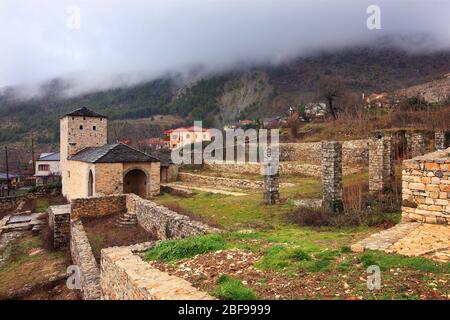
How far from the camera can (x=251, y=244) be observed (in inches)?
252

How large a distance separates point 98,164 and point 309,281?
18589mm

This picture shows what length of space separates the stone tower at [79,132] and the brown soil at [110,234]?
566 inches

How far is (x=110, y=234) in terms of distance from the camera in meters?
12.6

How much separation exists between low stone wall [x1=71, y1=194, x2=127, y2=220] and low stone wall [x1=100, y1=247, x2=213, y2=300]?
30.8 ft

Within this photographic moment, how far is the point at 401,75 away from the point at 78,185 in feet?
233

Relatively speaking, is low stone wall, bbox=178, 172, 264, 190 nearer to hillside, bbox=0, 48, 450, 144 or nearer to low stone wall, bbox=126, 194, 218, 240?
low stone wall, bbox=126, 194, 218, 240

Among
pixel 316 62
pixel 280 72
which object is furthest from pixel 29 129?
pixel 316 62

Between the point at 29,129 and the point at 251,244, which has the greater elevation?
the point at 29,129

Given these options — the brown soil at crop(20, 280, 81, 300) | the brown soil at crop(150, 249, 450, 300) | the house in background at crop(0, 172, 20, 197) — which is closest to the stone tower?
the house in background at crop(0, 172, 20, 197)

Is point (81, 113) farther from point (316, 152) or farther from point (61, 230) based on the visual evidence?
point (316, 152)

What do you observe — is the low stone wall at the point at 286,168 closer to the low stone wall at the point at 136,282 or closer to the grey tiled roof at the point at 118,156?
Result: the grey tiled roof at the point at 118,156

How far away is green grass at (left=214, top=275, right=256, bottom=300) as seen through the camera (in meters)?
3.86

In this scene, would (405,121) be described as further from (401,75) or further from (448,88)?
(401,75)
